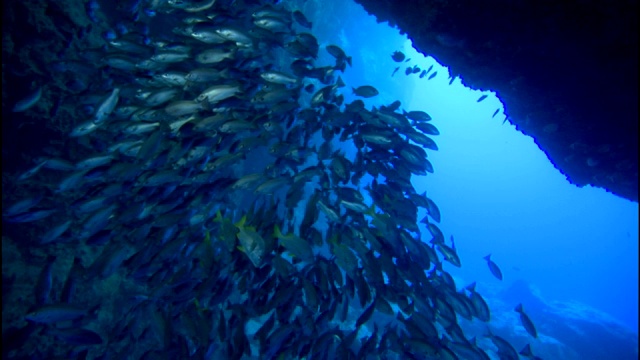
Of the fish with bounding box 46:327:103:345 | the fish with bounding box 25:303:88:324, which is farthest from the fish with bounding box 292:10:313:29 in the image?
the fish with bounding box 46:327:103:345

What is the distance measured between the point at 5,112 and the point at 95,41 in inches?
84.1

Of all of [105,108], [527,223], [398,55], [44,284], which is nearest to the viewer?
[44,284]

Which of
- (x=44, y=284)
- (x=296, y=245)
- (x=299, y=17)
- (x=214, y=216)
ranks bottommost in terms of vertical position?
(x=44, y=284)

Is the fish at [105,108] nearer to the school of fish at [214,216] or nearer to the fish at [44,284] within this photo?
the school of fish at [214,216]

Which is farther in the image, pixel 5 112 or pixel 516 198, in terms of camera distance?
pixel 516 198

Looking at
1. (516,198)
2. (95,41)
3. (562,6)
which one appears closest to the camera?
(562,6)

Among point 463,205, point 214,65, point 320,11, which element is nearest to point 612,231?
point 463,205

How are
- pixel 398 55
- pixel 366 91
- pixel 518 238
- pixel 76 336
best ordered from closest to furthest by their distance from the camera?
pixel 76 336, pixel 366 91, pixel 398 55, pixel 518 238

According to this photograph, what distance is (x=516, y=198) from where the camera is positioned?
198375 millimetres

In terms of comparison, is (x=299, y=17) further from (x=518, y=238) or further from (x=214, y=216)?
(x=518, y=238)

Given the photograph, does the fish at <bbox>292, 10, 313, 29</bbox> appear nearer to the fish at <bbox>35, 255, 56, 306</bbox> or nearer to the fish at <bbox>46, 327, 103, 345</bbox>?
the fish at <bbox>35, 255, 56, 306</bbox>

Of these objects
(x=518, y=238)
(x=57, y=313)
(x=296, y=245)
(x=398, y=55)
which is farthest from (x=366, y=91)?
(x=518, y=238)

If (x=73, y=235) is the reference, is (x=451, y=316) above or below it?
above

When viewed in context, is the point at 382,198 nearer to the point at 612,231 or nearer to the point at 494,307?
the point at 494,307
